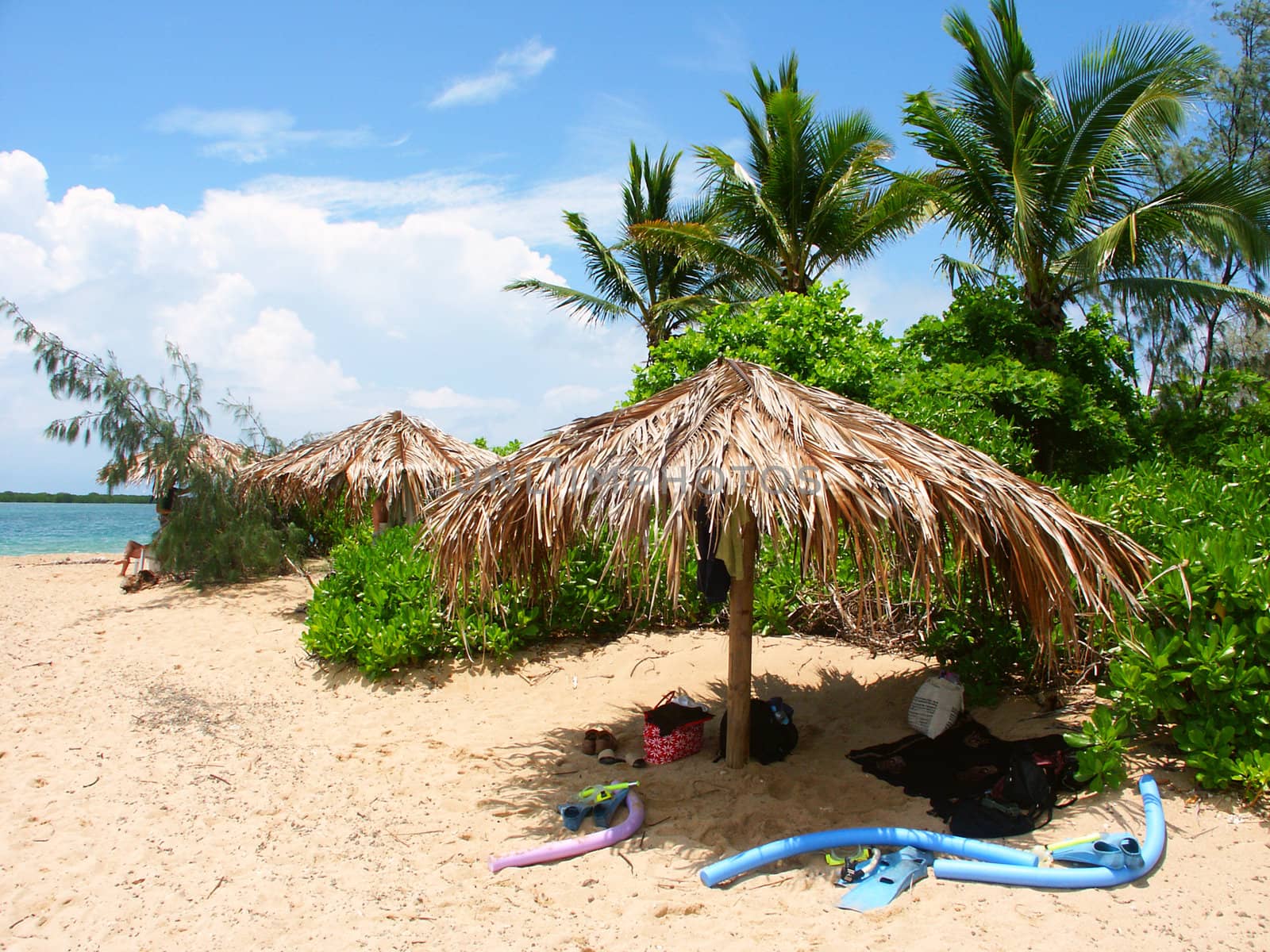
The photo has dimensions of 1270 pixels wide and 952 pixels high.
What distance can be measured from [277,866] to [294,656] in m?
4.07

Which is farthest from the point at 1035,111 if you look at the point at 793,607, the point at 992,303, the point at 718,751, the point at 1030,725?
the point at 718,751

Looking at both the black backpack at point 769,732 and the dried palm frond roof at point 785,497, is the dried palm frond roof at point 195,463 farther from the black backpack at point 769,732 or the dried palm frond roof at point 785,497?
the black backpack at point 769,732

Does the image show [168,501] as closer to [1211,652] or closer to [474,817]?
[474,817]

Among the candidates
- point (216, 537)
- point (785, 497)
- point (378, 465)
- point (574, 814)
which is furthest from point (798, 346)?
point (216, 537)

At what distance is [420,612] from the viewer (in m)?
6.99

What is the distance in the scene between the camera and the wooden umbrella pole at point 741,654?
4.66 metres

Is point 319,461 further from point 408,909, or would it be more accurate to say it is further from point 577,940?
point 577,940

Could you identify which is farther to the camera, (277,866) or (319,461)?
(319,461)

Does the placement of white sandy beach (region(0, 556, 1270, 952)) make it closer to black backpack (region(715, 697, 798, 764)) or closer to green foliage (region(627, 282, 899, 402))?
black backpack (region(715, 697, 798, 764))

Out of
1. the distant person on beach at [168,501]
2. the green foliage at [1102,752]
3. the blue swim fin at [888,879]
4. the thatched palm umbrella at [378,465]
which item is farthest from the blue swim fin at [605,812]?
the distant person on beach at [168,501]

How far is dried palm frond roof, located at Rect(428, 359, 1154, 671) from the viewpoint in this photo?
3.85 m

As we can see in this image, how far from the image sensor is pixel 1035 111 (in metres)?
9.79

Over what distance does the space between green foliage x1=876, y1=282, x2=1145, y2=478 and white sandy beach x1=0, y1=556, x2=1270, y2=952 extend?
2432mm

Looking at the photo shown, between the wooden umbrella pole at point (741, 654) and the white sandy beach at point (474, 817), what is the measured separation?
19 centimetres
